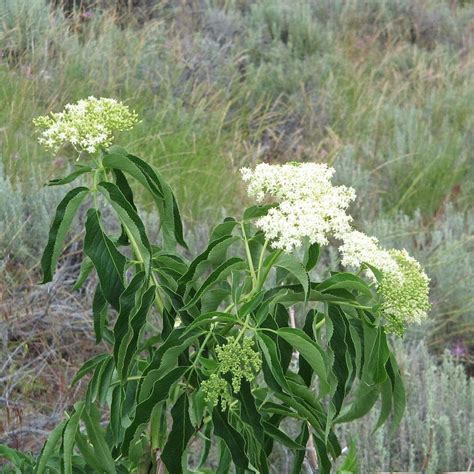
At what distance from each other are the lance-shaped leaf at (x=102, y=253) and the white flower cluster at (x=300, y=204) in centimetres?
22

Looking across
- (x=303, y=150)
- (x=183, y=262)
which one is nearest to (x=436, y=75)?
(x=303, y=150)

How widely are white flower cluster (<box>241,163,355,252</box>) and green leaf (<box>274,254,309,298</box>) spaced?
0.02m

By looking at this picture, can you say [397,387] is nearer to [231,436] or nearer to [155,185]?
[231,436]

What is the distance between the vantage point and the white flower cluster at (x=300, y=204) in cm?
140

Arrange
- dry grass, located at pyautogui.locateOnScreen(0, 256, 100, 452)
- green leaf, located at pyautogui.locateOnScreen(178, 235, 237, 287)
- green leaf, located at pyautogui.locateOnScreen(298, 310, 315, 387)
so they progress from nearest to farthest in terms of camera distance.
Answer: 1. green leaf, located at pyautogui.locateOnScreen(178, 235, 237, 287)
2. green leaf, located at pyautogui.locateOnScreen(298, 310, 315, 387)
3. dry grass, located at pyautogui.locateOnScreen(0, 256, 100, 452)

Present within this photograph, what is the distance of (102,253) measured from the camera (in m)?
1.48

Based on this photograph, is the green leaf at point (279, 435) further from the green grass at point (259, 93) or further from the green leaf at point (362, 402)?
the green grass at point (259, 93)

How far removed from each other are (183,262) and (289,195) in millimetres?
275

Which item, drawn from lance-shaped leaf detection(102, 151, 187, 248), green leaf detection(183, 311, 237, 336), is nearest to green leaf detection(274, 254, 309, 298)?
green leaf detection(183, 311, 237, 336)

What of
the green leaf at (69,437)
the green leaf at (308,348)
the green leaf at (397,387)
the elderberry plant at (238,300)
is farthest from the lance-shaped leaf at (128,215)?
the green leaf at (397,387)

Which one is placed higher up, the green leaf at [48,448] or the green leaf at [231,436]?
the green leaf at [231,436]

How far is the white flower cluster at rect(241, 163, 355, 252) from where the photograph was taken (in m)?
1.40

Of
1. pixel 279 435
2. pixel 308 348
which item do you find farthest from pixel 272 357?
pixel 279 435

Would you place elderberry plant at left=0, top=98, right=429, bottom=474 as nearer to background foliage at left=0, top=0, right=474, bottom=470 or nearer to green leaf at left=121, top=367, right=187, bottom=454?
green leaf at left=121, top=367, right=187, bottom=454
